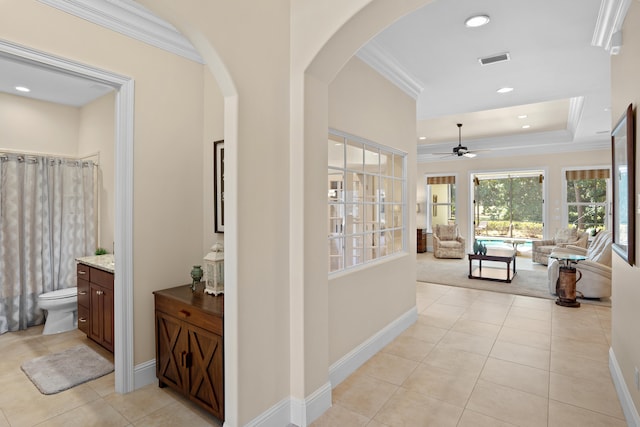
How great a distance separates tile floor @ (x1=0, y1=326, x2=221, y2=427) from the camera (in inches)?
84.8

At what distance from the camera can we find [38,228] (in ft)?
12.8

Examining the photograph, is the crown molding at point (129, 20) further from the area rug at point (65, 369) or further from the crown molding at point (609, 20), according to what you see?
the crown molding at point (609, 20)

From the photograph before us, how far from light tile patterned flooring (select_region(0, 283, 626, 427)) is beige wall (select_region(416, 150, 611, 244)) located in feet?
16.5

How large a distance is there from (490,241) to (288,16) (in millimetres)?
10061

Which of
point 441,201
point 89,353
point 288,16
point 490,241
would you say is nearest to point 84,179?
point 89,353

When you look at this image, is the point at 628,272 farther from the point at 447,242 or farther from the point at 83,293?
the point at 447,242

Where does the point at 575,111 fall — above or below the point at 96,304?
above

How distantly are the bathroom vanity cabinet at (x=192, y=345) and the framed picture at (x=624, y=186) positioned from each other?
2473 millimetres

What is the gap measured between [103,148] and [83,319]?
2016 millimetres

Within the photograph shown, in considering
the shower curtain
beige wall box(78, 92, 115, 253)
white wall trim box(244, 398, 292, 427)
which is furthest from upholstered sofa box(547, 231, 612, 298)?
the shower curtain

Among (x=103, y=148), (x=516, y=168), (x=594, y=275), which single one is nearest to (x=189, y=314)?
(x=103, y=148)

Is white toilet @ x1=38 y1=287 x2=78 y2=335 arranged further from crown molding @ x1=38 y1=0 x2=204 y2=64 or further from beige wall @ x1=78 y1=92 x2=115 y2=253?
crown molding @ x1=38 y1=0 x2=204 y2=64

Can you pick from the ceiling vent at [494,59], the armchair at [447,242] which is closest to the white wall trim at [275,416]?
the ceiling vent at [494,59]

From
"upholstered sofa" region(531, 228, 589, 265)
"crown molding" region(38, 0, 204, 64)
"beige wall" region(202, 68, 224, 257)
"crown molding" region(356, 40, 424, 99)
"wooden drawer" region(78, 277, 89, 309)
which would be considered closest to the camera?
"crown molding" region(38, 0, 204, 64)
